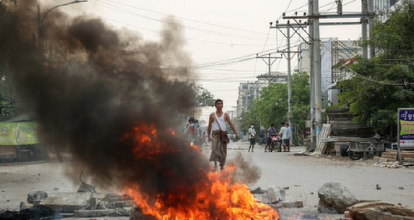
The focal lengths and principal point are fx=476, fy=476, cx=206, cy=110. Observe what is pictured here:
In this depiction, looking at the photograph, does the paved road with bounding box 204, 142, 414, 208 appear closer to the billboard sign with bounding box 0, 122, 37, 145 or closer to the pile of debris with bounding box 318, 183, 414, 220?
the pile of debris with bounding box 318, 183, 414, 220

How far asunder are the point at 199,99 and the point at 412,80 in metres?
15.1

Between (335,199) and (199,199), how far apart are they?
2.19 m

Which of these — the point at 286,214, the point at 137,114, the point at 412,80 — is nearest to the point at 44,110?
A: the point at 137,114

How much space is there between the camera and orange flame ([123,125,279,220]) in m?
5.65

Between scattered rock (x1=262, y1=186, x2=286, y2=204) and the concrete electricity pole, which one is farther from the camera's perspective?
the concrete electricity pole

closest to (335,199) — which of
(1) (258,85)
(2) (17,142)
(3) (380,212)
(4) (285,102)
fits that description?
(3) (380,212)

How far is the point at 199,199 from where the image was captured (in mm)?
5707

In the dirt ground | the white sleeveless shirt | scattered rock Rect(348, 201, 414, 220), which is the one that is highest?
the white sleeveless shirt

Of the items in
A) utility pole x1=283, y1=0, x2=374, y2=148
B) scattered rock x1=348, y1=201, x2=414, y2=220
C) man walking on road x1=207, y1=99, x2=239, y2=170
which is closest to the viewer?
scattered rock x1=348, y1=201, x2=414, y2=220

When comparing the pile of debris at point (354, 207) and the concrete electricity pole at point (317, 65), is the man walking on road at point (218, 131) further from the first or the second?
the concrete electricity pole at point (317, 65)

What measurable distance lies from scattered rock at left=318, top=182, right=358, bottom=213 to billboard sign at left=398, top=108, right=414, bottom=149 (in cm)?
963

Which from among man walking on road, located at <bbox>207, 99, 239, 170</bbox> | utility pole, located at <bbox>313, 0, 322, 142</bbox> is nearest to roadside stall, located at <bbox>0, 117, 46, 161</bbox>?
man walking on road, located at <bbox>207, 99, 239, 170</bbox>

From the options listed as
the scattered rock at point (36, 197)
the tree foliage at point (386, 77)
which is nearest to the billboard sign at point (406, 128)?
the tree foliage at point (386, 77)

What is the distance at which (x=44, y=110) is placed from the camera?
6.69 meters
